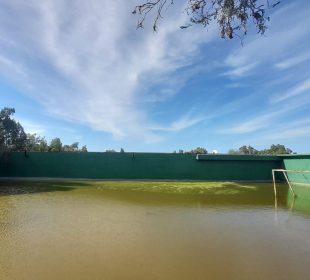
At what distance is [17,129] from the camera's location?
26.3m

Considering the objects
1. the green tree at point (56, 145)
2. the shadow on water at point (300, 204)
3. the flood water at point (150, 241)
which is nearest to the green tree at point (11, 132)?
the green tree at point (56, 145)

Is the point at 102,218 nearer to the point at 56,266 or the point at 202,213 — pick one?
the point at 202,213

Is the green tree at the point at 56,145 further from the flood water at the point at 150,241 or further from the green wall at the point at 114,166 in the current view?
the flood water at the point at 150,241

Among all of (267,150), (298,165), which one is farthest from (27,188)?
(267,150)

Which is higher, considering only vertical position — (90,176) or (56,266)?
(90,176)

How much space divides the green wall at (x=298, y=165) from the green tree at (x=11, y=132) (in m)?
17.8

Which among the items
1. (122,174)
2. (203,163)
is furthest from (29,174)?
(203,163)

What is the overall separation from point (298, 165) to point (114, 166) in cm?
1133

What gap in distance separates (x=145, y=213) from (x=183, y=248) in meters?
3.90

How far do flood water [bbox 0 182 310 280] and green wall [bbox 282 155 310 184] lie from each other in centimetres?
1088

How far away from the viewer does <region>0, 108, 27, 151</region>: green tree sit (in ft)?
81.6

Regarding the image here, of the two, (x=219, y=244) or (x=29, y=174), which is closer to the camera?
(x=219, y=244)

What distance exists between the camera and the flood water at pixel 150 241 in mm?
5464

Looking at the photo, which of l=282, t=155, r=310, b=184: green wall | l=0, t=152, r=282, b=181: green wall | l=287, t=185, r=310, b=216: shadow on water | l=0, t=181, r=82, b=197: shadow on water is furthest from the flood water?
l=0, t=152, r=282, b=181: green wall
